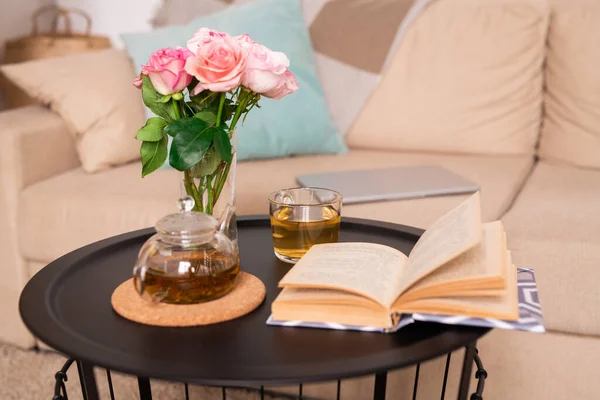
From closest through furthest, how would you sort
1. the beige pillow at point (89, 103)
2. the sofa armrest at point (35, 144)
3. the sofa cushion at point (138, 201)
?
the sofa cushion at point (138, 201) → the sofa armrest at point (35, 144) → the beige pillow at point (89, 103)

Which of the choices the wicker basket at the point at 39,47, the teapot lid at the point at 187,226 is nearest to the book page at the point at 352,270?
the teapot lid at the point at 187,226

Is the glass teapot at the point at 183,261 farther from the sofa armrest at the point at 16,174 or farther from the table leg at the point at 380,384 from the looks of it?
the sofa armrest at the point at 16,174

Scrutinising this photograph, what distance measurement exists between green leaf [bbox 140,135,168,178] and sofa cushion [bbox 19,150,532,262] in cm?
54

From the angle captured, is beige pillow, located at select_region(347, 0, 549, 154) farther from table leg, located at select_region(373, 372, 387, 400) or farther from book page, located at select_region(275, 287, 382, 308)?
book page, located at select_region(275, 287, 382, 308)

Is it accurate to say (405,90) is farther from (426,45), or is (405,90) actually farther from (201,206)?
(201,206)

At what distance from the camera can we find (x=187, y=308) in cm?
73

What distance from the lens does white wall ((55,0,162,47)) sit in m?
2.70

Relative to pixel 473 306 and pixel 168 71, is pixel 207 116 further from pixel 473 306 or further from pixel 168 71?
pixel 473 306

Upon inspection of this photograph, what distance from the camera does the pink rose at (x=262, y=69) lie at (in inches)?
30.1

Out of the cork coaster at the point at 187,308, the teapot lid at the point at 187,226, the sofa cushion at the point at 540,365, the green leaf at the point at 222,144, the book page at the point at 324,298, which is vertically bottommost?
the sofa cushion at the point at 540,365

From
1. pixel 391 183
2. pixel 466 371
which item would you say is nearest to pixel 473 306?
pixel 466 371

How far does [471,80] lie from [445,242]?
1.13 meters

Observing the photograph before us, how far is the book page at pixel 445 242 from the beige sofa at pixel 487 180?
0.44 metres

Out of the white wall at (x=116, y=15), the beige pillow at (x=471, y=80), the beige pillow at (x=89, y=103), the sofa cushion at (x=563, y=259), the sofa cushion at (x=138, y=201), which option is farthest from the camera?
the white wall at (x=116, y=15)
